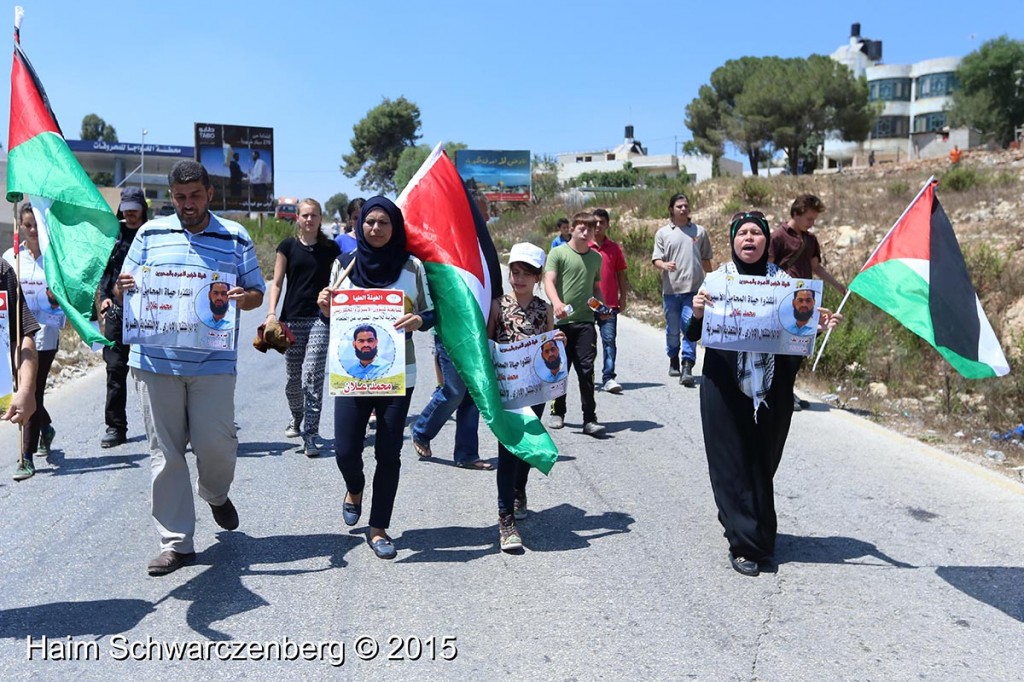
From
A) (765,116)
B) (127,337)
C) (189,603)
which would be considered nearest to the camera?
(189,603)

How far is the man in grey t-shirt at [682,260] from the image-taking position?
1114 cm

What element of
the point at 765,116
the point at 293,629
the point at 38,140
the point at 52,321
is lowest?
the point at 293,629

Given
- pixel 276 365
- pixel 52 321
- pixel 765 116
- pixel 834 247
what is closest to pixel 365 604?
pixel 52 321

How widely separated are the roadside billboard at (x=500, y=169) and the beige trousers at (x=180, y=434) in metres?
63.2

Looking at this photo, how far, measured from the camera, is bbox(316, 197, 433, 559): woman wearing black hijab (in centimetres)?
533

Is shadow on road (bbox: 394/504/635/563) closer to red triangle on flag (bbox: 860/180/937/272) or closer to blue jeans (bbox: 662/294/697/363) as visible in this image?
red triangle on flag (bbox: 860/180/937/272)

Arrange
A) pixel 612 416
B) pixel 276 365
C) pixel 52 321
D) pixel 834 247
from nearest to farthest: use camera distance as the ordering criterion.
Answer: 1. pixel 52 321
2. pixel 612 416
3. pixel 276 365
4. pixel 834 247

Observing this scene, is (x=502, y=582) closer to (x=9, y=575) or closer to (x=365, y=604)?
(x=365, y=604)

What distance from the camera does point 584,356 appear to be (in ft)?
28.4

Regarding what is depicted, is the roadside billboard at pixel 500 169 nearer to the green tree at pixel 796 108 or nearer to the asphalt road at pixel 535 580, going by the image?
the green tree at pixel 796 108

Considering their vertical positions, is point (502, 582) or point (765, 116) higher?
point (765, 116)

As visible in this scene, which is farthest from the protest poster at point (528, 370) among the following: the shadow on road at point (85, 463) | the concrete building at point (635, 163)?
the concrete building at point (635, 163)

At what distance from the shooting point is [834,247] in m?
24.1

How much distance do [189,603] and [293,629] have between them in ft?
2.13
